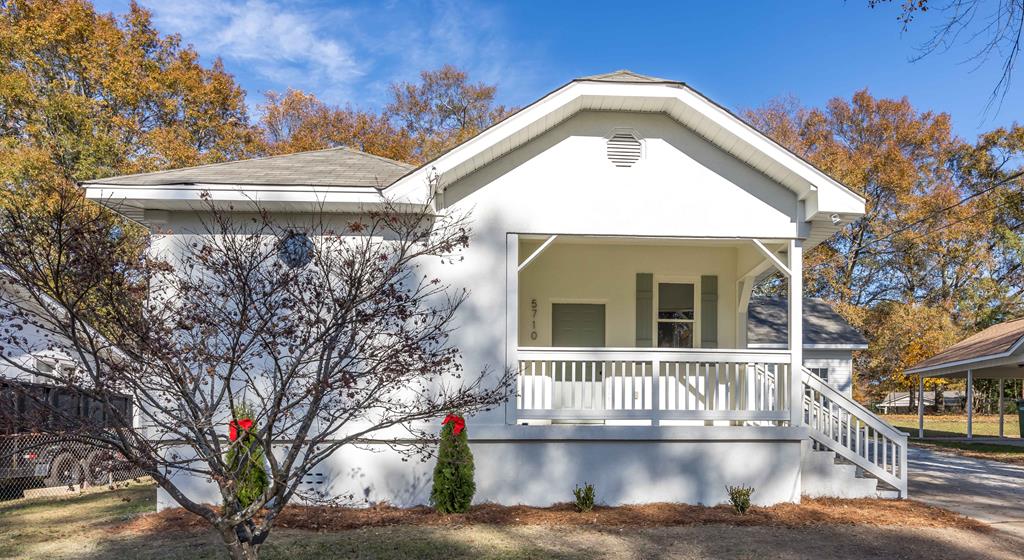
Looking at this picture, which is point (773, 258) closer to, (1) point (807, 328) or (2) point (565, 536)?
(2) point (565, 536)

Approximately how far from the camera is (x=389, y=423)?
4914mm

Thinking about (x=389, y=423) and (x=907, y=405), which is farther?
(x=907, y=405)

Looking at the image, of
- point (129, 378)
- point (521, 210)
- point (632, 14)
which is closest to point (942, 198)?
point (632, 14)

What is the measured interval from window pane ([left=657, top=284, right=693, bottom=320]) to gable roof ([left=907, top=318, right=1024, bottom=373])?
948 cm

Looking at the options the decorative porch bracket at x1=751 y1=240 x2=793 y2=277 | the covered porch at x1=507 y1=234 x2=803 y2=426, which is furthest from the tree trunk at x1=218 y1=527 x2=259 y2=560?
the decorative porch bracket at x1=751 y1=240 x2=793 y2=277

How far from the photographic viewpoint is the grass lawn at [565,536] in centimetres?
654

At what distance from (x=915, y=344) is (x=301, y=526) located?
26.8 meters

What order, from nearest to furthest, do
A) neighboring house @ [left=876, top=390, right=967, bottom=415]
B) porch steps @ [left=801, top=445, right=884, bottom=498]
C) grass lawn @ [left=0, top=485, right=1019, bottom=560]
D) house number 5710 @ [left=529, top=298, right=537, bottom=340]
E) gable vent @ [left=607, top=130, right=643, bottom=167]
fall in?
grass lawn @ [left=0, top=485, right=1019, bottom=560] → gable vent @ [left=607, top=130, right=643, bottom=167] → porch steps @ [left=801, top=445, right=884, bottom=498] → house number 5710 @ [left=529, top=298, right=537, bottom=340] → neighboring house @ [left=876, top=390, right=967, bottom=415]

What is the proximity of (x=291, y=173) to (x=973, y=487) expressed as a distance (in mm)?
11334

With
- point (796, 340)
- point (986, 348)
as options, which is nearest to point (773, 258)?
point (796, 340)

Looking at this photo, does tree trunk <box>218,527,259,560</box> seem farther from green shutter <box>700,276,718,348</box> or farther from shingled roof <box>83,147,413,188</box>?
green shutter <box>700,276,718,348</box>

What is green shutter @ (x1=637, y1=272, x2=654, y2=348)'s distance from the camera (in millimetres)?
11430

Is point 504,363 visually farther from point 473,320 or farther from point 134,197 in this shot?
point 134,197

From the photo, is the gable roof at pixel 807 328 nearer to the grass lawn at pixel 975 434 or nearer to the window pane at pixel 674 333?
the window pane at pixel 674 333
